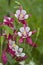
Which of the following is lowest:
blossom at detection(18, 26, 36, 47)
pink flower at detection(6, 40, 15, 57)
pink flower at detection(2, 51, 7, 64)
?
pink flower at detection(2, 51, 7, 64)

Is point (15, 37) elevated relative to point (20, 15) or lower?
lower

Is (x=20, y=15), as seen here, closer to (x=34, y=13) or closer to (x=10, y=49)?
(x=10, y=49)

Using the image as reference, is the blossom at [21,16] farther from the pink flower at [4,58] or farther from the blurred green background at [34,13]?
the blurred green background at [34,13]

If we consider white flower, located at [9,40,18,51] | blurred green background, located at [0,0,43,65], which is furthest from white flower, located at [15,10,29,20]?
blurred green background, located at [0,0,43,65]

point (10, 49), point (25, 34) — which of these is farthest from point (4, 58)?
point (25, 34)

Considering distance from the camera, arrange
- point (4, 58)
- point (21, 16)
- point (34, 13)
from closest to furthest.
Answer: point (4, 58), point (21, 16), point (34, 13)

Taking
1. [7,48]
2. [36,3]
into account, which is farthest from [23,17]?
[36,3]

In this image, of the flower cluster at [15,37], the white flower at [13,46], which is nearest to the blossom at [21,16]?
the flower cluster at [15,37]

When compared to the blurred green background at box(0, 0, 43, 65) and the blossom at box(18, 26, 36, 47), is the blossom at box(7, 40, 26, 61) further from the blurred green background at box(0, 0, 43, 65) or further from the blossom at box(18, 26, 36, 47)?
the blurred green background at box(0, 0, 43, 65)

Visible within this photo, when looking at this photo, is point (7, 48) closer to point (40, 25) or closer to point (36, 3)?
point (40, 25)
